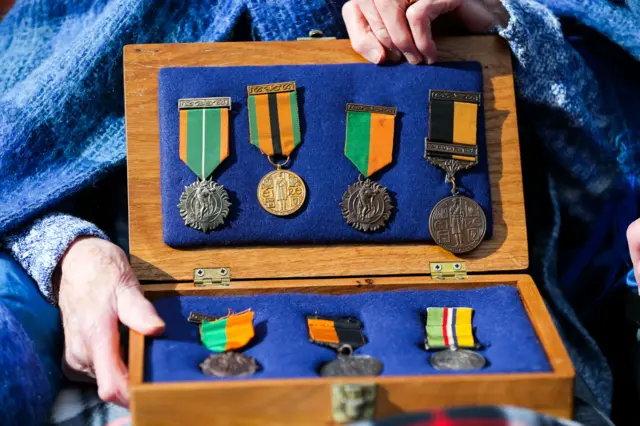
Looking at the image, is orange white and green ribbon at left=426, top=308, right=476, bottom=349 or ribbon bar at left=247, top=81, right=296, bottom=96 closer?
orange white and green ribbon at left=426, top=308, right=476, bottom=349

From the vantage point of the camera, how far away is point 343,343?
1.23 m

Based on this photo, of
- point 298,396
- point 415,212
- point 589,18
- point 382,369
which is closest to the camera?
point 298,396

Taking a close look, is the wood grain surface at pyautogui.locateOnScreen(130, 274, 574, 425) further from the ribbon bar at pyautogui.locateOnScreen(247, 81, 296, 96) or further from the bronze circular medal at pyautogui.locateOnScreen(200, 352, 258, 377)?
the ribbon bar at pyautogui.locateOnScreen(247, 81, 296, 96)

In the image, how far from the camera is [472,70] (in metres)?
1.46

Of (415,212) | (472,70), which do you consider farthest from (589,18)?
(415,212)

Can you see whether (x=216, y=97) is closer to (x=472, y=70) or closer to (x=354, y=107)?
(x=354, y=107)

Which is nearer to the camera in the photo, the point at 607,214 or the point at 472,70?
the point at 472,70

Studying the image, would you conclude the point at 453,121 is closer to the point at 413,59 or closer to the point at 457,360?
the point at 413,59

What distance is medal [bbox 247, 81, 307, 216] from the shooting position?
4.59ft

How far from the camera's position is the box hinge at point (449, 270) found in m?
1.39

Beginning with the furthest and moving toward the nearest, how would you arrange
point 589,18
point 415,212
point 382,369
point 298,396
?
point 589,18 → point 415,212 → point 382,369 → point 298,396

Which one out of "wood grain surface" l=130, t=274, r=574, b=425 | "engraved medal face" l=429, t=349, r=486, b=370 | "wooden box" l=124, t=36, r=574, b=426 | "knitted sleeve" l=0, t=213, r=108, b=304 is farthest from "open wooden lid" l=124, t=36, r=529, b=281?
"wood grain surface" l=130, t=274, r=574, b=425

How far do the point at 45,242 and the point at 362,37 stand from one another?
2.11ft

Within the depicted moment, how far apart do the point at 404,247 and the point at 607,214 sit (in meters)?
0.48
